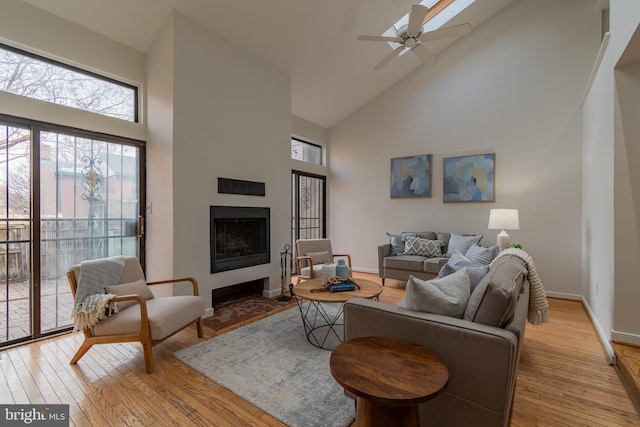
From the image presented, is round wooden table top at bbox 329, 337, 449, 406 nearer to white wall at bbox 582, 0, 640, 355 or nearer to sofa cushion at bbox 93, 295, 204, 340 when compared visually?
sofa cushion at bbox 93, 295, 204, 340

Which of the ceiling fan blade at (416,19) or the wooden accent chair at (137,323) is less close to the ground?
the ceiling fan blade at (416,19)

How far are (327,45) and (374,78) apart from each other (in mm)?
1413

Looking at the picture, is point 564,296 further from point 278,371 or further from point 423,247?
point 278,371

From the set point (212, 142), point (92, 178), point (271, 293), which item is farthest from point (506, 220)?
point (92, 178)

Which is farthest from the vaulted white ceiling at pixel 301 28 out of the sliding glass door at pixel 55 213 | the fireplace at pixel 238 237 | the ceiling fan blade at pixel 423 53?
the fireplace at pixel 238 237

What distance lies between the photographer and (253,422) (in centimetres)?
172

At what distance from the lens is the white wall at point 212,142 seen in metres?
3.19

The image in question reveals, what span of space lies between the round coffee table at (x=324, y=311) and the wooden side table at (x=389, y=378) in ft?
3.48

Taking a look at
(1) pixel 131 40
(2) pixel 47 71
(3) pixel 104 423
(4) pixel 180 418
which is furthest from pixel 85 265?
(1) pixel 131 40

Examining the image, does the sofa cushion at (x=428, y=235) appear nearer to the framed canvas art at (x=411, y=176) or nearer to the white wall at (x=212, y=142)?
the framed canvas art at (x=411, y=176)

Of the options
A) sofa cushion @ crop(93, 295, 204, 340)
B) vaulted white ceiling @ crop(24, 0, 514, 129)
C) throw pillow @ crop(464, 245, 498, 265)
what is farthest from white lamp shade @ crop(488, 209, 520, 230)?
sofa cushion @ crop(93, 295, 204, 340)

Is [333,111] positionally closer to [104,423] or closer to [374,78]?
[374,78]

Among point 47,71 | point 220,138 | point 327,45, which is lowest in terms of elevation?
point 220,138

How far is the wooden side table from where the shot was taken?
3.75ft
